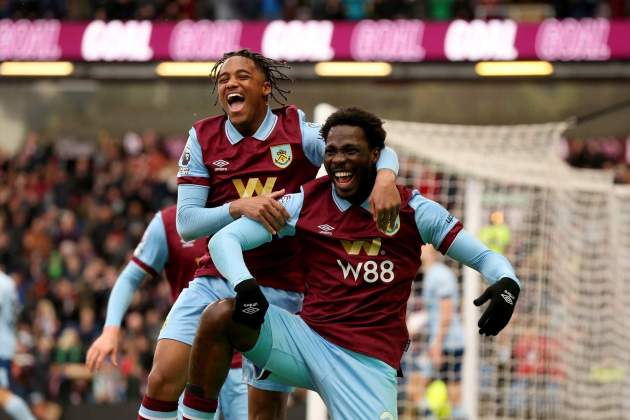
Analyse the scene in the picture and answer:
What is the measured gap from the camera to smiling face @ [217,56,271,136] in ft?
19.3

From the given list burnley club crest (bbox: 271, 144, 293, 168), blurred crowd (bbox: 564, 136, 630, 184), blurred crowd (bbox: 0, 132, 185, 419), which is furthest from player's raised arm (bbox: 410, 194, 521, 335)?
blurred crowd (bbox: 564, 136, 630, 184)

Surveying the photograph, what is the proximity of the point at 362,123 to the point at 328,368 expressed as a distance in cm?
111

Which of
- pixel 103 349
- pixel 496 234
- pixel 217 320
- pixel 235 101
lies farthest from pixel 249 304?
pixel 496 234

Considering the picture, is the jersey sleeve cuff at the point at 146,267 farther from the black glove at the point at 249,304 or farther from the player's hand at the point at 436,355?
the player's hand at the point at 436,355

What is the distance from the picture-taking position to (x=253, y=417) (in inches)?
239

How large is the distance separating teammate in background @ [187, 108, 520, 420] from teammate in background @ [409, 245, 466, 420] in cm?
480

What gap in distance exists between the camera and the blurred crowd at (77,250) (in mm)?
15328

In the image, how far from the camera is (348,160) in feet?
18.1

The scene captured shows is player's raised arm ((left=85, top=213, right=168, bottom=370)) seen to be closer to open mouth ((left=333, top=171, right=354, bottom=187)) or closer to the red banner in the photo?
open mouth ((left=333, top=171, right=354, bottom=187))

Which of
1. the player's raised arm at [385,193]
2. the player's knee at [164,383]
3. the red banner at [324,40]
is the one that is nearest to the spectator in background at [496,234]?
the player's raised arm at [385,193]

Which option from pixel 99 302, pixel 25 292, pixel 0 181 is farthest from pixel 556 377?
pixel 0 181

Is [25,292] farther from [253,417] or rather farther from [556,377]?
[253,417]

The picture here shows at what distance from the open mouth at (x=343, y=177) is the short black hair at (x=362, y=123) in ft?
0.66

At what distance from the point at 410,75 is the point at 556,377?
9942 mm
